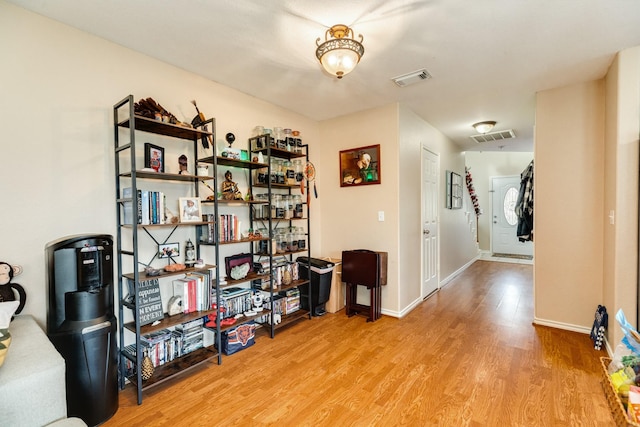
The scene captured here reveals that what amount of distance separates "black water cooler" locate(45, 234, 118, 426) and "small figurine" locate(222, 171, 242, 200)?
3.64ft

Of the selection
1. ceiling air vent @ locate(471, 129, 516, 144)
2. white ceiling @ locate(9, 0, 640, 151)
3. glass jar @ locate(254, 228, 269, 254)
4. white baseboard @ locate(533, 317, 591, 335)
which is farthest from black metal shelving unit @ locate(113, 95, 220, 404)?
ceiling air vent @ locate(471, 129, 516, 144)

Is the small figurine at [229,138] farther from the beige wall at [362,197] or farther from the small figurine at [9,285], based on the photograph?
the small figurine at [9,285]

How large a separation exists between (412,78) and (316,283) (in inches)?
93.2

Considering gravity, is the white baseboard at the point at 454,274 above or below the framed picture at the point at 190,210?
below

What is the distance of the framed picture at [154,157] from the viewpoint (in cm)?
221

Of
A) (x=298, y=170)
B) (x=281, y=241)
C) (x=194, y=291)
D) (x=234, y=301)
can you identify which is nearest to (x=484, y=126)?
(x=298, y=170)

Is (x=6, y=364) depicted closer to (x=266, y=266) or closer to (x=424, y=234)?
(x=266, y=266)

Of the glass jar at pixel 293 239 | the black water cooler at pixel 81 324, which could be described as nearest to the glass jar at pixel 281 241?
the glass jar at pixel 293 239

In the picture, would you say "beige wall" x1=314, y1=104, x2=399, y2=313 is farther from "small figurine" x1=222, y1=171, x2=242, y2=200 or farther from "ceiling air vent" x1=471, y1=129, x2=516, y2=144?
"ceiling air vent" x1=471, y1=129, x2=516, y2=144

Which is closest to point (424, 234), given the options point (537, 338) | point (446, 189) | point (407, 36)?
point (446, 189)

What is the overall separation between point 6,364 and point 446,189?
525 cm

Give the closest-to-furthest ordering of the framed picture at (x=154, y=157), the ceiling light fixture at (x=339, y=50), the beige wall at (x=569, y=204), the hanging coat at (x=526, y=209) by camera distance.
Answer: the ceiling light fixture at (x=339, y=50), the framed picture at (x=154, y=157), the beige wall at (x=569, y=204), the hanging coat at (x=526, y=209)

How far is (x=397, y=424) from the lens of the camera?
1.77 m

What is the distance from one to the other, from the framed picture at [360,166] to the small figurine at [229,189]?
1.56 meters
